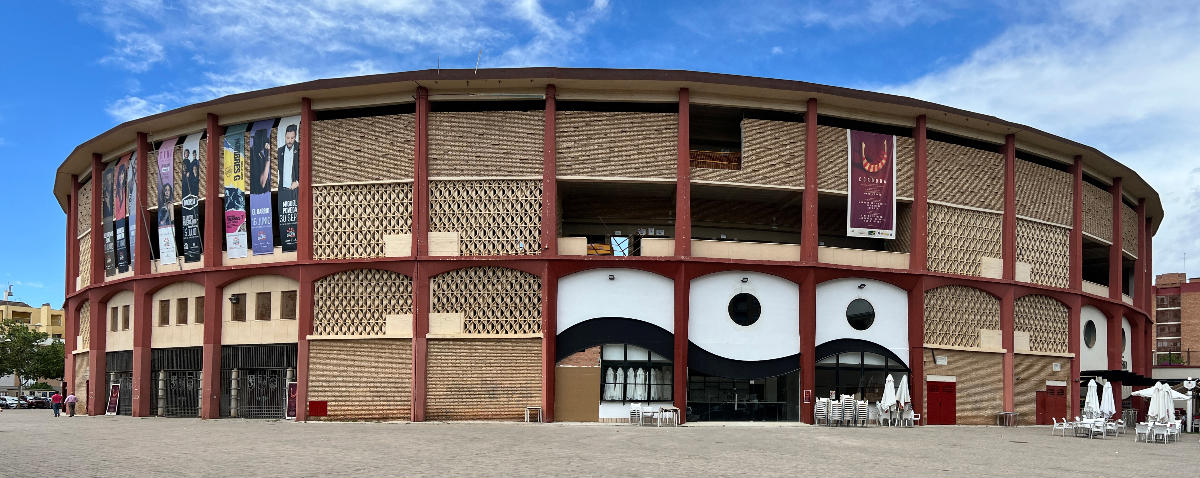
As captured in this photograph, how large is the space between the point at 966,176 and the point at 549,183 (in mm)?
17383

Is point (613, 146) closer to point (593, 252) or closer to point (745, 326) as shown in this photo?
point (593, 252)

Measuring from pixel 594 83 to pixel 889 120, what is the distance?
12.3m

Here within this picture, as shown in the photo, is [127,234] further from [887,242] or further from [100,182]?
[887,242]

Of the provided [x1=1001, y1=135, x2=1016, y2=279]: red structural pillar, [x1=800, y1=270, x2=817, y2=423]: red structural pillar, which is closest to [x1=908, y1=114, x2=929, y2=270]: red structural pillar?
[x1=1001, y1=135, x2=1016, y2=279]: red structural pillar

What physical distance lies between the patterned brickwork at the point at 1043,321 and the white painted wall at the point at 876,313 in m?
5.83

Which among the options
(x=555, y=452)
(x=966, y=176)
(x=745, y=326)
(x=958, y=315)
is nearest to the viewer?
(x=555, y=452)

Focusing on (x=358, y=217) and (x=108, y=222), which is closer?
(x=358, y=217)

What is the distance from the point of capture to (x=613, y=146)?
123 ft

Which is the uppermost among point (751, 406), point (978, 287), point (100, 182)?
point (100, 182)

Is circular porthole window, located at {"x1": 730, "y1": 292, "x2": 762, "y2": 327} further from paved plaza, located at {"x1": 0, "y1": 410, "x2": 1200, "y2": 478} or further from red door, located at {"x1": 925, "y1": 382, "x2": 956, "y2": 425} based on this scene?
red door, located at {"x1": 925, "y1": 382, "x2": 956, "y2": 425}

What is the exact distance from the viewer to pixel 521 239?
37.2 metres

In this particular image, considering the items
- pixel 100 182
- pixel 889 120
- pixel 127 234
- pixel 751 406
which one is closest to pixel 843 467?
pixel 751 406

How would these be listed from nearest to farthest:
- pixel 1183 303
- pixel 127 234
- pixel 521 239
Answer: pixel 521 239 < pixel 127 234 < pixel 1183 303

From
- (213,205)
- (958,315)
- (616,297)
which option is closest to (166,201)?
(213,205)
